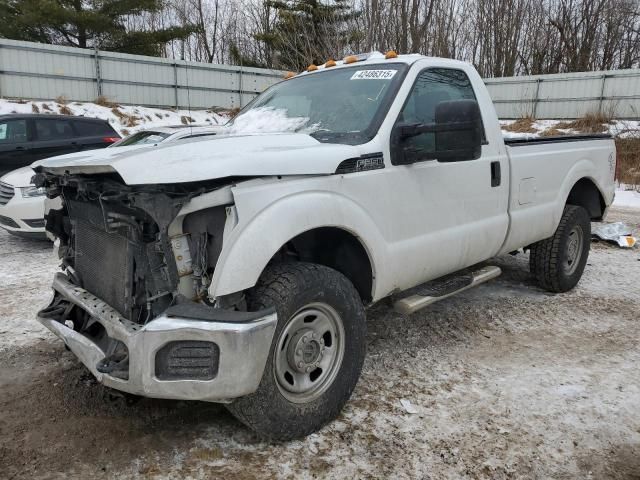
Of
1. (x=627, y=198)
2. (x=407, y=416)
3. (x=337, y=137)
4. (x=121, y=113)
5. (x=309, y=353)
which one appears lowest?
(x=407, y=416)

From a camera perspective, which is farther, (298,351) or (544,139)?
(544,139)

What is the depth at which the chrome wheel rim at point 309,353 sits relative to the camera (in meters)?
2.67

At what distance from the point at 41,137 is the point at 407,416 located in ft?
29.0

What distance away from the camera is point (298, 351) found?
2.68 meters

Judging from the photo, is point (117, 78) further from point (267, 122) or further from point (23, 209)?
point (267, 122)

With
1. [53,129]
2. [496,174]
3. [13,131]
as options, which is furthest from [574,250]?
[13,131]

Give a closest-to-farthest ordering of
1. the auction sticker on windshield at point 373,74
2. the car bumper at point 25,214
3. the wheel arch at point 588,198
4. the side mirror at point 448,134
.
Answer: the side mirror at point 448,134, the auction sticker on windshield at point 373,74, the wheel arch at point 588,198, the car bumper at point 25,214

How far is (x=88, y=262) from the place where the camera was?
3.01m

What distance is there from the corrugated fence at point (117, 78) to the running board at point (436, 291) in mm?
16011

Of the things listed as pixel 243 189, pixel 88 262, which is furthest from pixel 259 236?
pixel 88 262

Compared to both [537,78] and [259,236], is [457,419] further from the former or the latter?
[537,78]

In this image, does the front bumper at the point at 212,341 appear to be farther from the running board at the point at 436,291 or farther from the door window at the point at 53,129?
the door window at the point at 53,129

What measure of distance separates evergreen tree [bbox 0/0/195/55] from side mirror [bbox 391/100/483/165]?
71.4 ft

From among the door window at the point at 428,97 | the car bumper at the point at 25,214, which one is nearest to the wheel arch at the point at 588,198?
the door window at the point at 428,97
